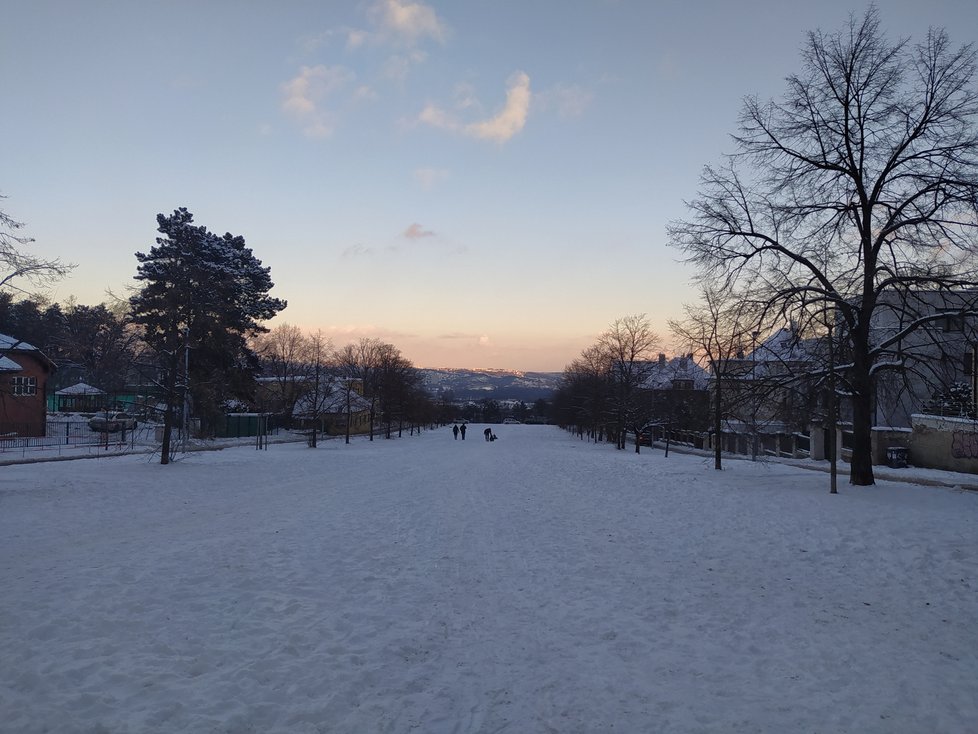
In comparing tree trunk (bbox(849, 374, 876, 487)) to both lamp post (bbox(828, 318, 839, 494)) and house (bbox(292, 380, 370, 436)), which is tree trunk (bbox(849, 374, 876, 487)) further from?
house (bbox(292, 380, 370, 436))

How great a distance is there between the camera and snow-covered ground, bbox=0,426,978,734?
5465 millimetres

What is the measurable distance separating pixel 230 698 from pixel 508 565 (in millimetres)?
5647

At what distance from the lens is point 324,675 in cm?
610

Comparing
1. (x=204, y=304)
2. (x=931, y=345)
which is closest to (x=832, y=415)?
(x=931, y=345)

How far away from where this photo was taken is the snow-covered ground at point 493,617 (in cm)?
546

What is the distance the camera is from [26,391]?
4012cm

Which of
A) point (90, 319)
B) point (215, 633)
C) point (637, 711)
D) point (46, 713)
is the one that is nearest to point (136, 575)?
point (215, 633)

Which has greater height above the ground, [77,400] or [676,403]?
[676,403]

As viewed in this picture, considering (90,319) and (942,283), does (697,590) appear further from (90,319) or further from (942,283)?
(90,319)

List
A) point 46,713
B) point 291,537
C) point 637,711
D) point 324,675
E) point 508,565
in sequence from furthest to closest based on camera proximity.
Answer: point 291,537, point 508,565, point 324,675, point 637,711, point 46,713

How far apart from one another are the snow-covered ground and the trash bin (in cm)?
996

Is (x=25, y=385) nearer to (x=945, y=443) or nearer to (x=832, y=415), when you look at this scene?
(x=832, y=415)

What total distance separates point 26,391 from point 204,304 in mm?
11793

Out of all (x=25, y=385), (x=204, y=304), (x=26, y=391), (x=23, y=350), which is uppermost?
(x=204, y=304)
